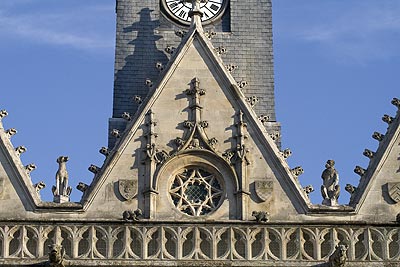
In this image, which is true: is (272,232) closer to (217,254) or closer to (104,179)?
(217,254)

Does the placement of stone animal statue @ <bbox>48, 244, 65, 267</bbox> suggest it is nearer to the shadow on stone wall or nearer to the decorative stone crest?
the decorative stone crest

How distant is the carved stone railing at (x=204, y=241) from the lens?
28531 mm

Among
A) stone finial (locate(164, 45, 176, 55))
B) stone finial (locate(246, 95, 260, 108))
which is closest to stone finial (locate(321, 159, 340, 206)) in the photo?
stone finial (locate(246, 95, 260, 108))

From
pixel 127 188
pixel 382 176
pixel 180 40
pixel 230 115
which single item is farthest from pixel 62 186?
pixel 382 176

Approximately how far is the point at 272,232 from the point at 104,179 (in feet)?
9.59

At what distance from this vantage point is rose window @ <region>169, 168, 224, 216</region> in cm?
2916

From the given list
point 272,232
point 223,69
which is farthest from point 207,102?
point 272,232

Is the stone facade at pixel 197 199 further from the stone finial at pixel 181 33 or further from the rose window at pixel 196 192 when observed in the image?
the stone finial at pixel 181 33

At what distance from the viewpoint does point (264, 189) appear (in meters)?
29.3

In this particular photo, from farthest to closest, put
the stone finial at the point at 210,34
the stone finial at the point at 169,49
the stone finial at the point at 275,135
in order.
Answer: the stone finial at the point at 169,49, the stone finial at the point at 210,34, the stone finial at the point at 275,135

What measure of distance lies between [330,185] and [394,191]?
107cm

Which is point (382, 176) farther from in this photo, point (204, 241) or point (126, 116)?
point (126, 116)

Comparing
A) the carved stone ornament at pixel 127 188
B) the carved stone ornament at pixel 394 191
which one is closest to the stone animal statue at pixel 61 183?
the carved stone ornament at pixel 127 188

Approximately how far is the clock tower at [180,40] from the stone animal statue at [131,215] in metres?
3.33
